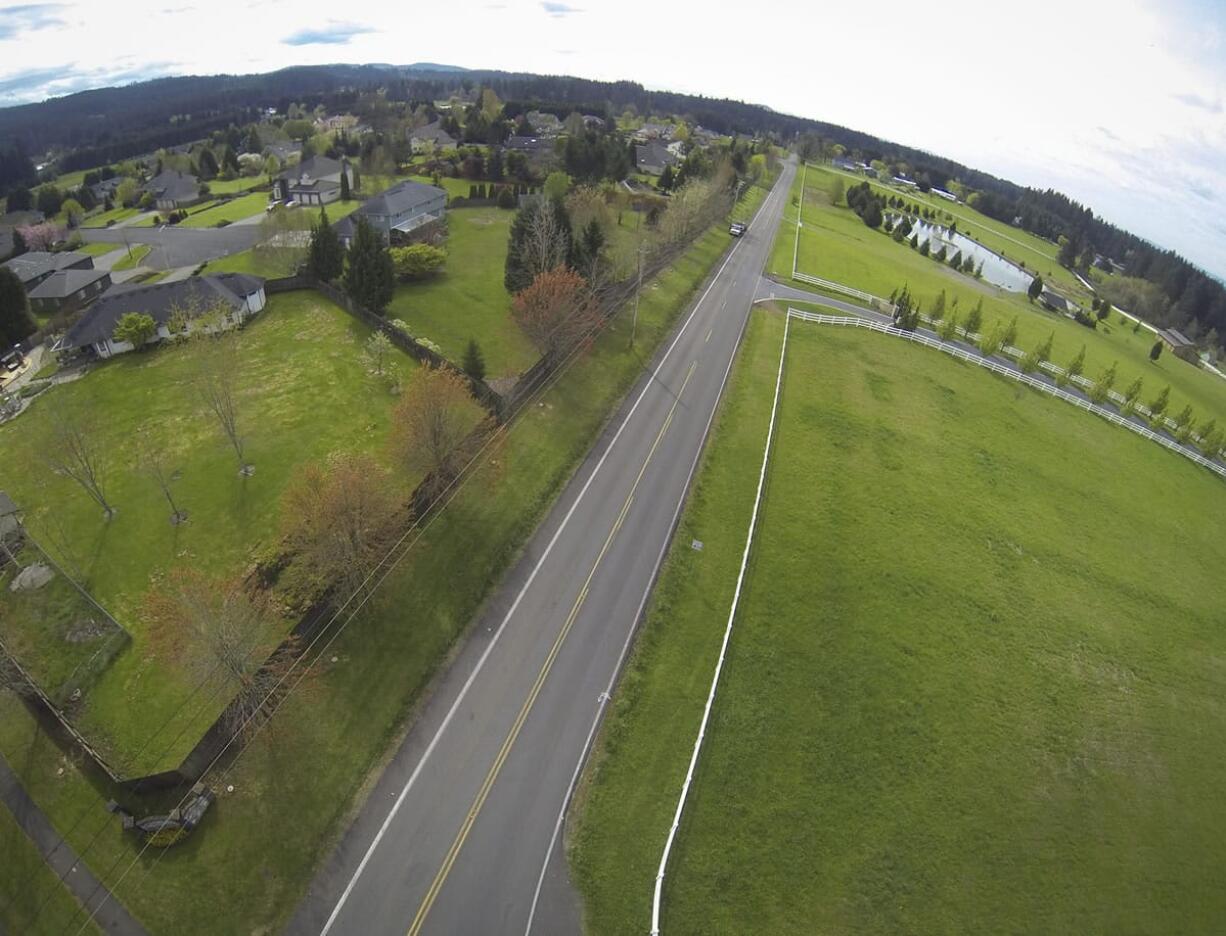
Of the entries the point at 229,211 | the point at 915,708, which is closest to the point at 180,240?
the point at 229,211

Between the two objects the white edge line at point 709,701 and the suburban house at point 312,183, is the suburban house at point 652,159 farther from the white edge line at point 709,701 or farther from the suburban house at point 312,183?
the white edge line at point 709,701

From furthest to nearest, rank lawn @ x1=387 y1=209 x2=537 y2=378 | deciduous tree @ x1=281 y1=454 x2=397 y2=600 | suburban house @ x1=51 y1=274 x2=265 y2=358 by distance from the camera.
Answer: lawn @ x1=387 y1=209 x2=537 y2=378 → suburban house @ x1=51 y1=274 x2=265 y2=358 → deciduous tree @ x1=281 y1=454 x2=397 y2=600

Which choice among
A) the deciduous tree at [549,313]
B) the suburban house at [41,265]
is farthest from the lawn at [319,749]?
the suburban house at [41,265]

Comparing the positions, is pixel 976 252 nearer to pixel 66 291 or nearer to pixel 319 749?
pixel 319 749

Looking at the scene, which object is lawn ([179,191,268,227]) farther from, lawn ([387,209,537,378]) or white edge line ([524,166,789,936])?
white edge line ([524,166,789,936])

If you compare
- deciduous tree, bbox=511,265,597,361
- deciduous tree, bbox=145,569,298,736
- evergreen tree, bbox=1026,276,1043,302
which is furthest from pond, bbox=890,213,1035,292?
deciduous tree, bbox=145,569,298,736
